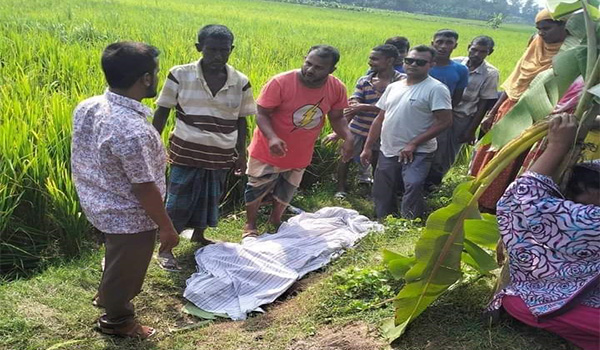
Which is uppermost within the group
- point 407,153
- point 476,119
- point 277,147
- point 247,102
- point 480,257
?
point 247,102

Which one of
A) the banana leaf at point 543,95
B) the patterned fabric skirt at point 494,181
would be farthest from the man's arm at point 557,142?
the patterned fabric skirt at point 494,181

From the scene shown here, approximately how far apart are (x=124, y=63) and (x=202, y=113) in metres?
1.13

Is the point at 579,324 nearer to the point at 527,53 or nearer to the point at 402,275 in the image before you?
the point at 402,275

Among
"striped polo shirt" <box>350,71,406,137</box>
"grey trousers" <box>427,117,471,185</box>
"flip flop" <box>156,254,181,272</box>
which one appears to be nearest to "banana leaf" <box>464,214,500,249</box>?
"flip flop" <box>156,254,181,272</box>

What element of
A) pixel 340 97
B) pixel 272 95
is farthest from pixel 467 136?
pixel 272 95

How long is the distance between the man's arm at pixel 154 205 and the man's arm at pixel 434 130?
211 cm

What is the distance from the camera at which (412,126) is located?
4.07 m

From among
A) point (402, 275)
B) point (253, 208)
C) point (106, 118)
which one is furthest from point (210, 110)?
point (402, 275)

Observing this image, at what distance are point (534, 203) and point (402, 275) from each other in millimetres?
744

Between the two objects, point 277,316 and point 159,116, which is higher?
point 159,116

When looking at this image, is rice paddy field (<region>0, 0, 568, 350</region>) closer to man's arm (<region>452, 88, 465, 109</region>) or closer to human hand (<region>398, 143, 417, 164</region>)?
human hand (<region>398, 143, 417, 164</region>)

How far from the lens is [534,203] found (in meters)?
1.93

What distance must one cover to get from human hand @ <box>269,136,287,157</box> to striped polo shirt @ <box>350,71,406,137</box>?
5.21ft

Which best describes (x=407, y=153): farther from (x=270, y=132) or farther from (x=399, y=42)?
(x=399, y=42)
